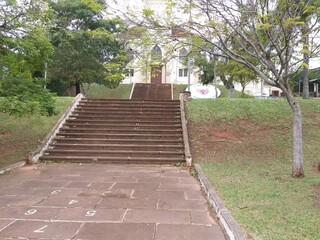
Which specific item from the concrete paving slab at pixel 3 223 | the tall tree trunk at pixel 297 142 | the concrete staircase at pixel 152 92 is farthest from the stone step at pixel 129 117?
the concrete staircase at pixel 152 92

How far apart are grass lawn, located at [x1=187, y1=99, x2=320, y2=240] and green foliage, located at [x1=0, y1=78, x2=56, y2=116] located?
4.64 metres

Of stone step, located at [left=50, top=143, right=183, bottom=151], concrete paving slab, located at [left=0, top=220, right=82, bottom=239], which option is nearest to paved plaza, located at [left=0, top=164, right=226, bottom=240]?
concrete paving slab, located at [left=0, top=220, right=82, bottom=239]

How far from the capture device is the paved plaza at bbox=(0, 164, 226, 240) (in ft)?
13.4

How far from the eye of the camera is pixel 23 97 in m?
7.66

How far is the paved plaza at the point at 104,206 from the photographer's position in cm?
410

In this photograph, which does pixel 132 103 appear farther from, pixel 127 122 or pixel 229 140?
pixel 229 140

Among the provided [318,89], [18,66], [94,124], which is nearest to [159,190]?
[18,66]

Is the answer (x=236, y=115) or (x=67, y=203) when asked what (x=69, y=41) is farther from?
(x=67, y=203)

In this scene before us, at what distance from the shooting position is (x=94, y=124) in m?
12.1

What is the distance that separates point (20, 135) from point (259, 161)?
8.38 meters

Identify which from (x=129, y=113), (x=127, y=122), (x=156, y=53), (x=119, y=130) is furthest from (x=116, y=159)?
(x=129, y=113)

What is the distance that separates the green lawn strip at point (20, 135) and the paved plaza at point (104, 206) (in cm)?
180

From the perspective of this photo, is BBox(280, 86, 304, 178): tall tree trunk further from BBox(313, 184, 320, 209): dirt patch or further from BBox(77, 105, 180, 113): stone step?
BBox(77, 105, 180, 113): stone step

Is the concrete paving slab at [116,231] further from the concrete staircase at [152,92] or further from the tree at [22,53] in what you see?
the concrete staircase at [152,92]
